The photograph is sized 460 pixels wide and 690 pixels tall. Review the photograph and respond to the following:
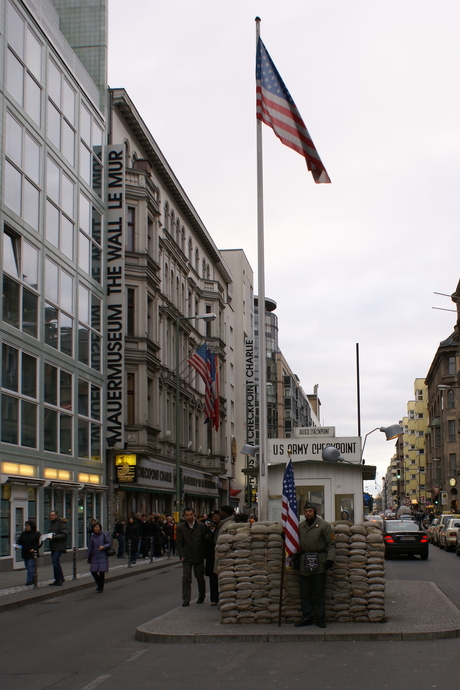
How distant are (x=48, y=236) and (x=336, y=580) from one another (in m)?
22.0

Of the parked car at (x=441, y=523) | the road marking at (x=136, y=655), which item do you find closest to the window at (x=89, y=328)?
the parked car at (x=441, y=523)

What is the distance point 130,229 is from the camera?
43969 millimetres

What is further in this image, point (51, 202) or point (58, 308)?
point (58, 308)

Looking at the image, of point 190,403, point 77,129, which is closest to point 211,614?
point 77,129

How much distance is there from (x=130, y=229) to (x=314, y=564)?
32850mm

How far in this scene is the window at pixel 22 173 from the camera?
28.4 metres

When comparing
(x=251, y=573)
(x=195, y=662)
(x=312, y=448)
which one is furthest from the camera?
(x=312, y=448)

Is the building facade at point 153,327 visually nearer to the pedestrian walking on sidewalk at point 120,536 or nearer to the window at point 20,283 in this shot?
the pedestrian walking on sidewalk at point 120,536

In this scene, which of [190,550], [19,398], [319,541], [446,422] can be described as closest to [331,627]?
[319,541]

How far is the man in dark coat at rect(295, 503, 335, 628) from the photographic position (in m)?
12.8

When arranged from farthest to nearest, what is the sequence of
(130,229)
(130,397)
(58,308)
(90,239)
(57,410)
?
1. (130,229)
2. (130,397)
3. (90,239)
4. (58,308)
5. (57,410)

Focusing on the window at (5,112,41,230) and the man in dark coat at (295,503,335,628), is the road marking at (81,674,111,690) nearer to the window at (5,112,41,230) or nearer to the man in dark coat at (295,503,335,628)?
the man in dark coat at (295,503,335,628)

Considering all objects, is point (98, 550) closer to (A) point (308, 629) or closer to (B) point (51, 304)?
(A) point (308, 629)

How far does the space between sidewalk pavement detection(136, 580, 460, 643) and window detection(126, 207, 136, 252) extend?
1205 inches
